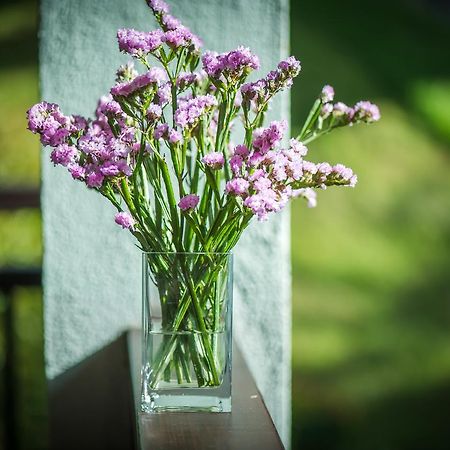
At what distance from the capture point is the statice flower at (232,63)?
1.04 m

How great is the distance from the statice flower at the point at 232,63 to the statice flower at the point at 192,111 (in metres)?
0.04

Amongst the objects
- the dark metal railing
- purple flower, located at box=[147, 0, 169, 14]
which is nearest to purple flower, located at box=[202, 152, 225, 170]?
purple flower, located at box=[147, 0, 169, 14]

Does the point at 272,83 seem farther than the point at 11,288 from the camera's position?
No

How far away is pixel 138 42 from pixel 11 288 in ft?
4.83

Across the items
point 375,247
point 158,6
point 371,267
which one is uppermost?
point 158,6

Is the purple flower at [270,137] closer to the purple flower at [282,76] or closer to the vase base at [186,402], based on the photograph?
the purple flower at [282,76]

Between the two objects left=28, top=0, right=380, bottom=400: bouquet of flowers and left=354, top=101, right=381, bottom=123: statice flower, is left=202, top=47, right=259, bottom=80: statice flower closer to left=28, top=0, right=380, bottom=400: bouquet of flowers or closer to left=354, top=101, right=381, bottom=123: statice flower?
left=28, top=0, right=380, bottom=400: bouquet of flowers

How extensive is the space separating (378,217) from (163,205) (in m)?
3.47

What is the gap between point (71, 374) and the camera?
5.69 ft

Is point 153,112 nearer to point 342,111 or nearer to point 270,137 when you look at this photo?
point 270,137

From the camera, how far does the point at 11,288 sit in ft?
7.77

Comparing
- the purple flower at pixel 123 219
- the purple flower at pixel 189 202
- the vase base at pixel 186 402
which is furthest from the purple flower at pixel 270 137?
the vase base at pixel 186 402

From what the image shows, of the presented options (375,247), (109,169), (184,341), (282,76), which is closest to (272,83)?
(282,76)

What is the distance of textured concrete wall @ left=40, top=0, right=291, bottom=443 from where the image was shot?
5.63ft
